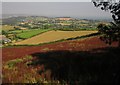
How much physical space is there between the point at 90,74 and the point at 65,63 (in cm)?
→ 221

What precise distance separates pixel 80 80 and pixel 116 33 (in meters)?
10.9

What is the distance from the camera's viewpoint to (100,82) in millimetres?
7445

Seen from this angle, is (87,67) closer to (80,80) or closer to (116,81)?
(80,80)

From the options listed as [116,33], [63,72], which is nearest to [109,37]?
[116,33]

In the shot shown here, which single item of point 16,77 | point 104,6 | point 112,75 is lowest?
point 16,77

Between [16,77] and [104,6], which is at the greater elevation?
[104,6]

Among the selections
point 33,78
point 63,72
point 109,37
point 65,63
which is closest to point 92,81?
point 63,72

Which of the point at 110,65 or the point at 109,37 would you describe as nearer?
the point at 110,65

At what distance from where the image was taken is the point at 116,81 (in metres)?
7.21

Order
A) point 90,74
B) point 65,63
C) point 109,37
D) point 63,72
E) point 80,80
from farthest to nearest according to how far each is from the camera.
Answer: point 109,37, point 65,63, point 63,72, point 90,74, point 80,80

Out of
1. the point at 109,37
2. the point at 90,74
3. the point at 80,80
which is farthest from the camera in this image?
the point at 109,37

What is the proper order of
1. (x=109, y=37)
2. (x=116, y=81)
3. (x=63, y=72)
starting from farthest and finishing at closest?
(x=109, y=37), (x=63, y=72), (x=116, y=81)

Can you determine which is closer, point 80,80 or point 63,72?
point 80,80

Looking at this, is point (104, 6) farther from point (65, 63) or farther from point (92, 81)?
point (92, 81)
